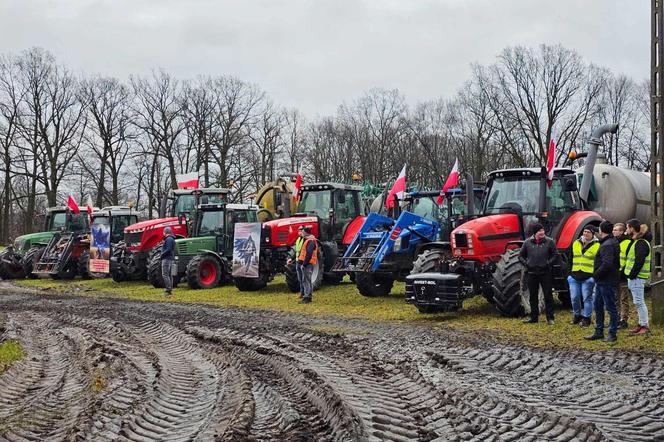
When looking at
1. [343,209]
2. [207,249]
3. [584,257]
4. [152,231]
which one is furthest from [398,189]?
[152,231]

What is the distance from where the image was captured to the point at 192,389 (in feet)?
20.9

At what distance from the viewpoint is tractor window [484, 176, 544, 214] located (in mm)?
12000

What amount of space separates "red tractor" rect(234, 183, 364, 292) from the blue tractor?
2248mm

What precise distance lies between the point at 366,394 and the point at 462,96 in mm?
43412

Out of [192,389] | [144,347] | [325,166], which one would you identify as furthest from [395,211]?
[325,166]

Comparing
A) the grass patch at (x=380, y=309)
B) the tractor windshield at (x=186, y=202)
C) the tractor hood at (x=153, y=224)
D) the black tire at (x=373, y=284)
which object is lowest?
the grass patch at (x=380, y=309)

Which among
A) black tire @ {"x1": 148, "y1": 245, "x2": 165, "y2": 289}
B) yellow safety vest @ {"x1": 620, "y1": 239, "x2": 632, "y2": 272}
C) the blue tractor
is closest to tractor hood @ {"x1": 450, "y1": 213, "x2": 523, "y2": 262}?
the blue tractor

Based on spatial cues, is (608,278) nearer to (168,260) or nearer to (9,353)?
(9,353)

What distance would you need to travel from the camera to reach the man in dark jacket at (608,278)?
8.80m

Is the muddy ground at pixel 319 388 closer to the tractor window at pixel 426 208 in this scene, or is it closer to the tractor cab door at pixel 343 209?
the tractor window at pixel 426 208

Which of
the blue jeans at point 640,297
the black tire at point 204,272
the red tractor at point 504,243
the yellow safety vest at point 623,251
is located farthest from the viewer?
the black tire at point 204,272

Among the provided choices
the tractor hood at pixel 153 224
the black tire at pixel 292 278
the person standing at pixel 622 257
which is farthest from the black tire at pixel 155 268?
the person standing at pixel 622 257

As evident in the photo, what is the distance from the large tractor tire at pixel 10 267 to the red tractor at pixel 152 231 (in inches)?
222

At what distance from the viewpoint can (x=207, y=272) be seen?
61.5 feet
